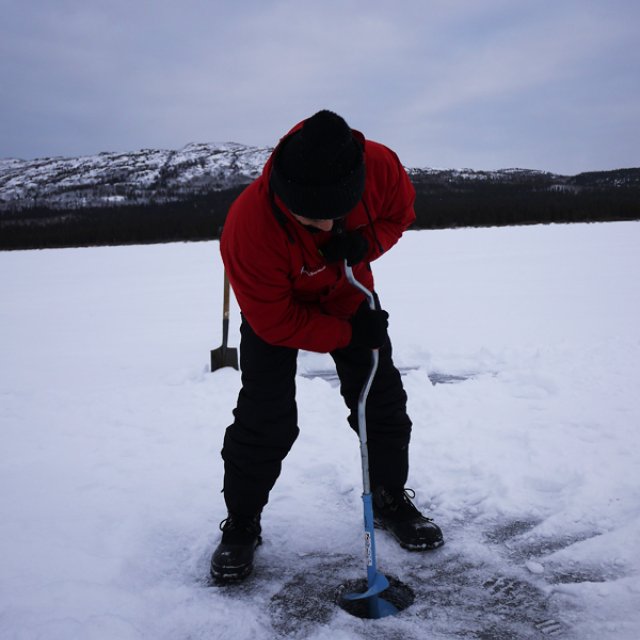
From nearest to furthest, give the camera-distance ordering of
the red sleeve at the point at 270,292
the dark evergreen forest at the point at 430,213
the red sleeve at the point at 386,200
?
the red sleeve at the point at 270,292 → the red sleeve at the point at 386,200 → the dark evergreen forest at the point at 430,213

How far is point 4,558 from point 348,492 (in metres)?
1.42

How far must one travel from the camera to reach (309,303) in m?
2.01

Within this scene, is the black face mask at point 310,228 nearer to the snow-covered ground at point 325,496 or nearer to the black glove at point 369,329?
the black glove at point 369,329

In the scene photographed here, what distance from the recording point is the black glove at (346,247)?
1.71 meters

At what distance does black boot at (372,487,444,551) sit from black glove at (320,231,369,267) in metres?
1.03

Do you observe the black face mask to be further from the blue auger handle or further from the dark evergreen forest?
the dark evergreen forest

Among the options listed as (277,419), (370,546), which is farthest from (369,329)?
(370,546)

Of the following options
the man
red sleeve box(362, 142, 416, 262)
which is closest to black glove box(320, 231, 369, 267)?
the man

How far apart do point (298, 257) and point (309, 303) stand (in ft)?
1.08

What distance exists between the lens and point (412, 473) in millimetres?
2586

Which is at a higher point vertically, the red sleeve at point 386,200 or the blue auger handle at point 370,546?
the red sleeve at point 386,200

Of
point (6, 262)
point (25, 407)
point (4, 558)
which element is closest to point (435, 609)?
point (4, 558)

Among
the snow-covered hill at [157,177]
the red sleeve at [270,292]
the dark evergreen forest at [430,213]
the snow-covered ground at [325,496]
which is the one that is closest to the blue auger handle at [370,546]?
the snow-covered ground at [325,496]

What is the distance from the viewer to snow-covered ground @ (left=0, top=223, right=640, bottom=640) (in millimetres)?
1726
